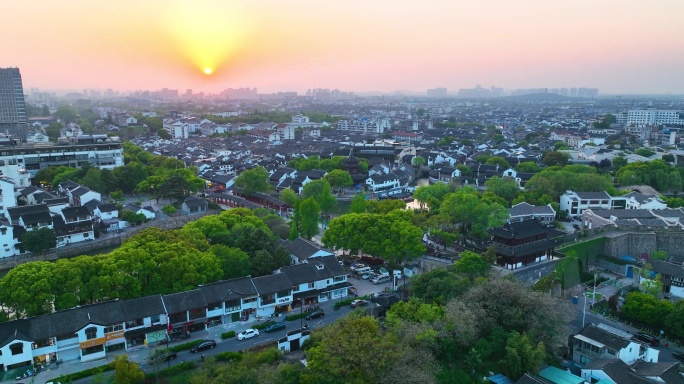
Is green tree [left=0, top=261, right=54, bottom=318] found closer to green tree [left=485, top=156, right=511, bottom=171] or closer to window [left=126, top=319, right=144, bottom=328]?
window [left=126, top=319, right=144, bottom=328]

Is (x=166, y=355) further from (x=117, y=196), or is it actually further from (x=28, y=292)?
(x=117, y=196)

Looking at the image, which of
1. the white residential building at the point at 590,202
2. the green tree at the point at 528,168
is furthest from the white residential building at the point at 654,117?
the white residential building at the point at 590,202

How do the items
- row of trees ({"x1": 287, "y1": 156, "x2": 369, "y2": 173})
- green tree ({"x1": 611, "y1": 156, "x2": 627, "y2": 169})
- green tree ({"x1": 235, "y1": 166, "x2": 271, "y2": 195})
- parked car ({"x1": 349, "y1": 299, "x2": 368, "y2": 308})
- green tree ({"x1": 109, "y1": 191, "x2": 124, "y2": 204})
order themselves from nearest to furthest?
parked car ({"x1": 349, "y1": 299, "x2": 368, "y2": 308}) < green tree ({"x1": 109, "y1": 191, "x2": 124, "y2": 204}) < green tree ({"x1": 235, "y1": 166, "x2": 271, "y2": 195}) < green tree ({"x1": 611, "y1": 156, "x2": 627, "y2": 169}) < row of trees ({"x1": 287, "y1": 156, "x2": 369, "y2": 173})

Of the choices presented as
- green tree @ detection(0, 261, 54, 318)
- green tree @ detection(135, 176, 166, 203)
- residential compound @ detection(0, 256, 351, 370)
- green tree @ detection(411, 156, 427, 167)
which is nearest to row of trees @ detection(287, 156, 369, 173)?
green tree @ detection(411, 156, 427, 167)

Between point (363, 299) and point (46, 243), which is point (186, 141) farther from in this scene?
point (363, 299)

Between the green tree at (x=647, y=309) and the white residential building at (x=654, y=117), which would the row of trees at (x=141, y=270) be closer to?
the green tree at (x=647, y=309)

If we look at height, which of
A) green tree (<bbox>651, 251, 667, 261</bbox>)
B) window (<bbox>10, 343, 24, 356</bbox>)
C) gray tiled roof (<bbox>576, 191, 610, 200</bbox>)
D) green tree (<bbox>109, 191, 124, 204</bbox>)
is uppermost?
gray tiled roof (<bbox>576, 191, 610, 200</bbox>)

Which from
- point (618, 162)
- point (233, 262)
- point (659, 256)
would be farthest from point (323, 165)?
point (659, 256)
